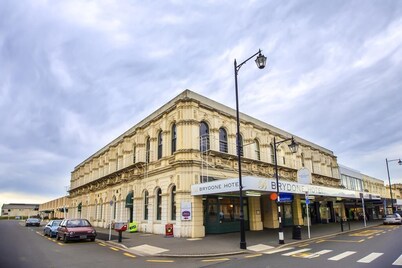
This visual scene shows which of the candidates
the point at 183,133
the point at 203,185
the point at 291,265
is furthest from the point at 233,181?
the point at 291,265

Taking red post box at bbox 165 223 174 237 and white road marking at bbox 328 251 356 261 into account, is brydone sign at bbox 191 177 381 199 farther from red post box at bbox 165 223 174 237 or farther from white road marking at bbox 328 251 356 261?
white road marking at bbox 328 251 356 261

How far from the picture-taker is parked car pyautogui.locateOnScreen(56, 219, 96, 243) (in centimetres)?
1830

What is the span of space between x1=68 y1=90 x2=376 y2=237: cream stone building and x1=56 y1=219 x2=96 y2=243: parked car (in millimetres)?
4111

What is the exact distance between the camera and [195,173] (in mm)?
20844

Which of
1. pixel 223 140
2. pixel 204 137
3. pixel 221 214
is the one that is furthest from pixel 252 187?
pixel 223 140

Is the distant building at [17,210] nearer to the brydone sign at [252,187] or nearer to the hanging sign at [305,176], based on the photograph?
the brydone sign at [252,187]

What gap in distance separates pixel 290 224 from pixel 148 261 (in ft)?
68.3

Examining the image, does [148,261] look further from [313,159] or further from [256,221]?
[313,159]

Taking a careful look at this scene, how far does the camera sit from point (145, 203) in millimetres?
25672

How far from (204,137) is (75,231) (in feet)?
36.8

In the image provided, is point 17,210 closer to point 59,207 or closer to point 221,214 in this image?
point 59,207

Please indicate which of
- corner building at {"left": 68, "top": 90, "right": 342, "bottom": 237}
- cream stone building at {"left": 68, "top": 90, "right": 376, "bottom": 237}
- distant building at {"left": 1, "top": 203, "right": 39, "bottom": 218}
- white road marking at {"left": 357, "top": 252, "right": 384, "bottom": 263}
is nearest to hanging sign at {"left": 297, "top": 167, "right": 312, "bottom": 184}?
cream stone building at {"left": 68, "top": 90, "right": 376, "bottom": 237}

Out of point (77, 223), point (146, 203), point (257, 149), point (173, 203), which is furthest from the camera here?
point (257, 149)

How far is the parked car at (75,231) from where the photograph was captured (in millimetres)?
18297
